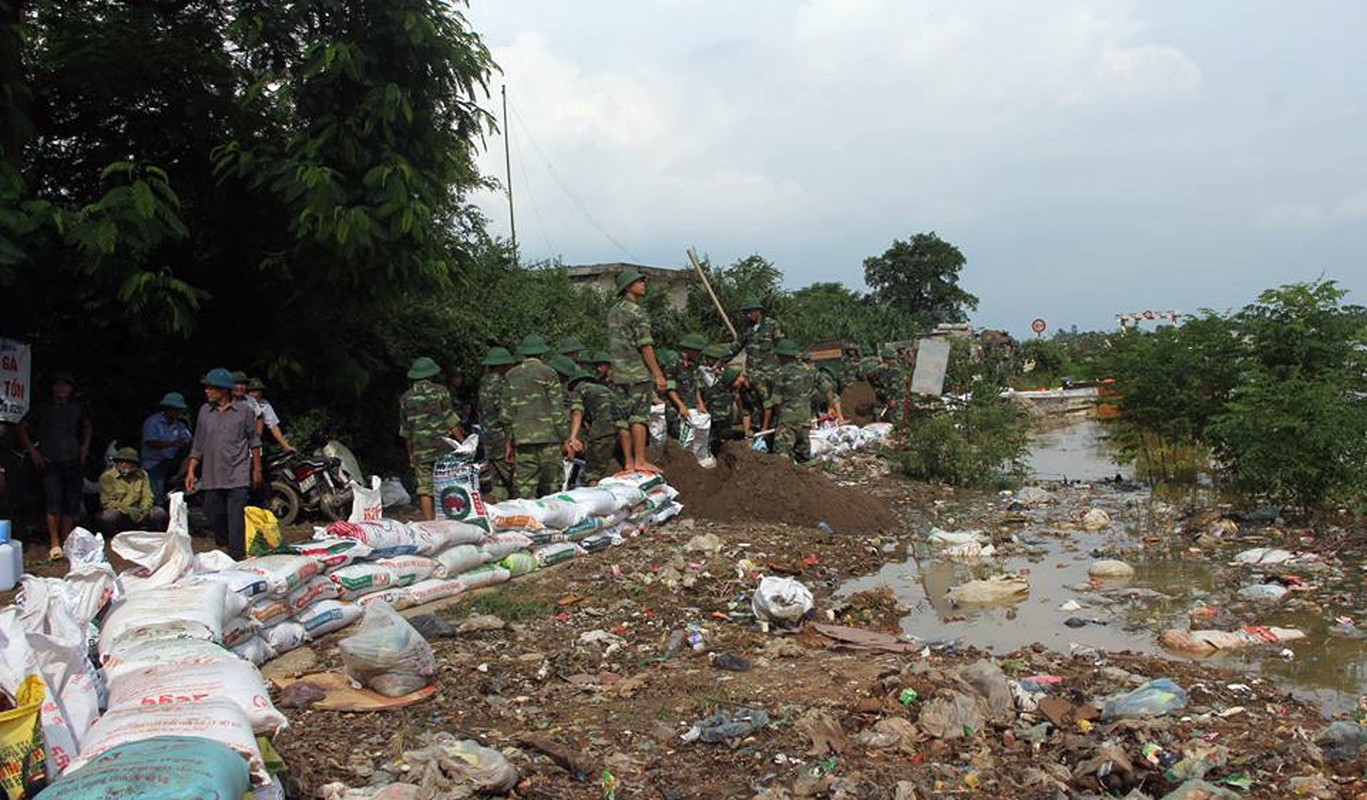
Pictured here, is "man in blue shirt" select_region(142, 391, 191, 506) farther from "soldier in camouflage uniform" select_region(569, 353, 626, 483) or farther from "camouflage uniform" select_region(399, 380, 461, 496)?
"soldier in camouflage uniform" select_region(569, 353, 626, 483)

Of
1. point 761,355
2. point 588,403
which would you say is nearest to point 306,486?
point 588,403

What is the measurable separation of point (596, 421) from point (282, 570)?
13.5ft

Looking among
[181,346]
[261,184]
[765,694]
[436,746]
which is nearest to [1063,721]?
[765,694]

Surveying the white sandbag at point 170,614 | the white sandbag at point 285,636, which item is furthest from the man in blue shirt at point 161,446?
the white sandbag at point 170,614

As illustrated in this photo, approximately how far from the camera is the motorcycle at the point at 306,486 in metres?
8.98

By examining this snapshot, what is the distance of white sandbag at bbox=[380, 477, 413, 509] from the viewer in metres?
10.4

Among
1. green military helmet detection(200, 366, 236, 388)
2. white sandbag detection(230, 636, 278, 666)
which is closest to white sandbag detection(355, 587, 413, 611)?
white sandbag detection(230, 636, 278, 666)

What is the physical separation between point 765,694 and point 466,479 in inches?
144

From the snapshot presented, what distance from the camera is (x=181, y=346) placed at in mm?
10352

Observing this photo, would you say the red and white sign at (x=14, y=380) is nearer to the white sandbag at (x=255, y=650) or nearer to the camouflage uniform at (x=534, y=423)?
the camouflage uniform at (x=534, y=423)

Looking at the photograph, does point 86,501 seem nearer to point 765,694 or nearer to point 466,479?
point 466,479

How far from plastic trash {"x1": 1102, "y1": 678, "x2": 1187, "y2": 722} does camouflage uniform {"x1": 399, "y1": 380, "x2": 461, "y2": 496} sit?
515 cm

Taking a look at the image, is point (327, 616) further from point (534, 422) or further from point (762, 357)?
point (762, 357)

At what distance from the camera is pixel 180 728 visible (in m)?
3.08
